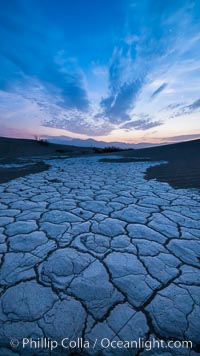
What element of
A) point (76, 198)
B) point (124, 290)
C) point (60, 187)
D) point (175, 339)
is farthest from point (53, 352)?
point (60, 187)

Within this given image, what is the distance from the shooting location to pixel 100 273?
138 centimetres

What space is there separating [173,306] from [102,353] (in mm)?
517

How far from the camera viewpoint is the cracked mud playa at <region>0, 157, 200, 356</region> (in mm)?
995

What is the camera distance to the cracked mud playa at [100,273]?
99 cm

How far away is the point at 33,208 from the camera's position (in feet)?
8.63

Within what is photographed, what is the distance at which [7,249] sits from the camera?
1.66m

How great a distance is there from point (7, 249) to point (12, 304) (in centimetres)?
64

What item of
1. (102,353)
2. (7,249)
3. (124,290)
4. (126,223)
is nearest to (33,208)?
(7,249)

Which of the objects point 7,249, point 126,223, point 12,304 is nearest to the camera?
point 12,304

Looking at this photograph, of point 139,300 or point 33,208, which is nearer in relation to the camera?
point 139,300

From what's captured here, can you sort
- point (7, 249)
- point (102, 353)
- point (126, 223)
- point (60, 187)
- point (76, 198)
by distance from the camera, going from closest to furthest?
point (102, 353) < point (7, 249) < point (126, 223) < point (76, 198) < point (60, 187)

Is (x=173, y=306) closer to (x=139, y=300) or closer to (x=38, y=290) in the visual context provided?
(x=139, y=300)

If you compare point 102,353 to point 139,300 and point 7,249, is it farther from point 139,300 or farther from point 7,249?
point 7,249

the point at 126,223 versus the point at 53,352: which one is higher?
the point at 126,223
